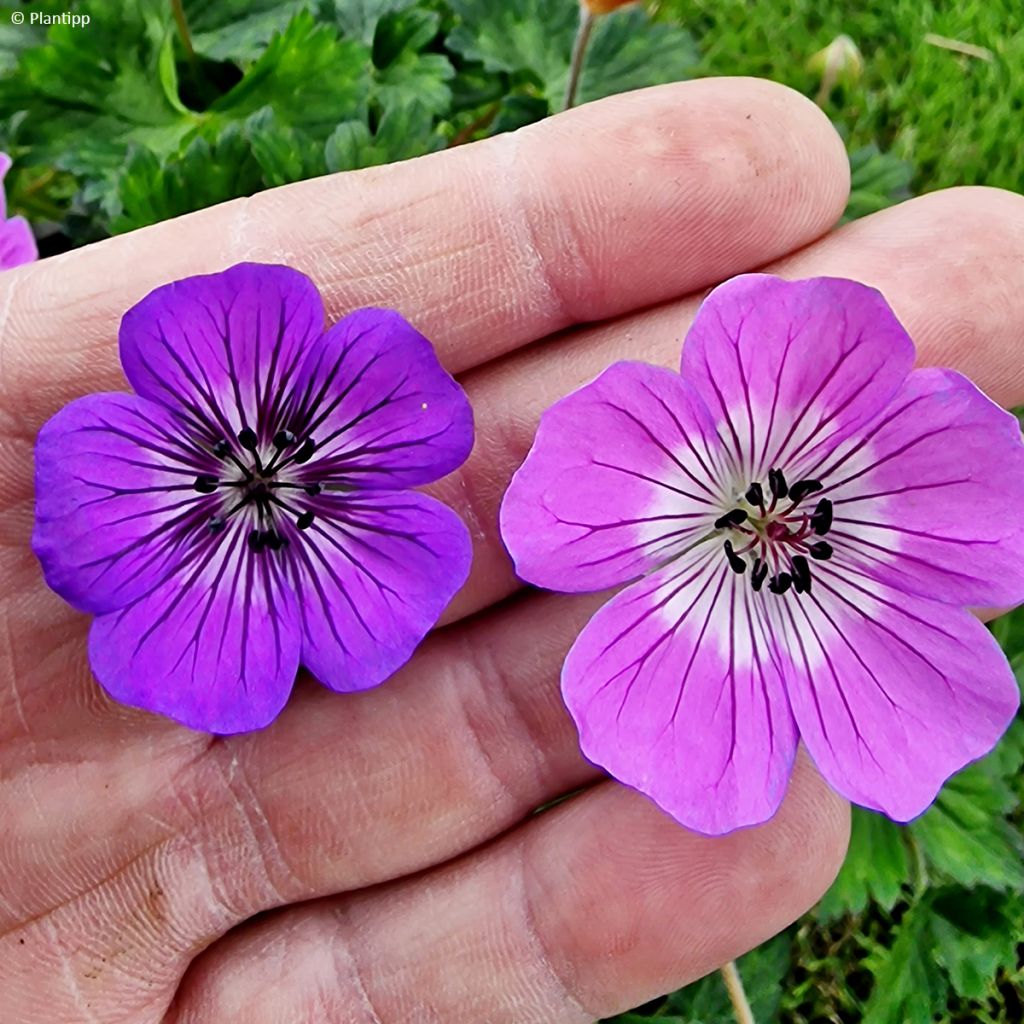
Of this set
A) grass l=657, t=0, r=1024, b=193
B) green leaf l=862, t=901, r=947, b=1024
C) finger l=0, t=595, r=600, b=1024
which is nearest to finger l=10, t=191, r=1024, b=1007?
finger l=0, t=595, r=600, b=1024

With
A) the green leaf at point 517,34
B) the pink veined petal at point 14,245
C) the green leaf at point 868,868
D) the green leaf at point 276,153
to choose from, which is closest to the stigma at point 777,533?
the green leaf at point 868,868

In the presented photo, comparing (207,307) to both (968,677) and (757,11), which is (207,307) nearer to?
(968,677)

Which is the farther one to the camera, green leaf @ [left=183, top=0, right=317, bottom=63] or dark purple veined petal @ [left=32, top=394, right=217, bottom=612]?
green leaf @ [left=183, top=0, right=317, bottom=63]

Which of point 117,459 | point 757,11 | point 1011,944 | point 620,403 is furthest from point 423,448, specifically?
point 757,11

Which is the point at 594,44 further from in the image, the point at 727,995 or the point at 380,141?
the point at 727,995

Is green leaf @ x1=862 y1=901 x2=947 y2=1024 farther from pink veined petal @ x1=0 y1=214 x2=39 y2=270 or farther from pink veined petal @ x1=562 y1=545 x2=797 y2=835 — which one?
pink veined petal @ x1=0 y1=214 x2=39 y2=270

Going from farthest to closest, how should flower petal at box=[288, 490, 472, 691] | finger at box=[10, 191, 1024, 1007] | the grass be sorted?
1. the grass
2. finger at box=[10, 191, 1024, 1007]
3. flower petal at box=[288, 490, 472, 691]

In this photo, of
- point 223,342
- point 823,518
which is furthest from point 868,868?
point 223,342
